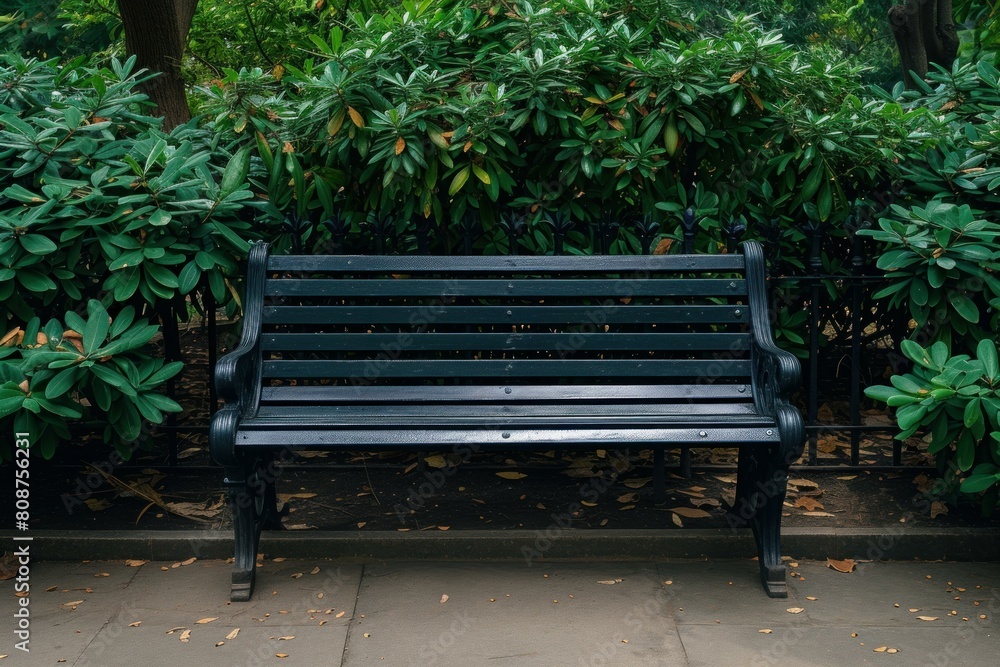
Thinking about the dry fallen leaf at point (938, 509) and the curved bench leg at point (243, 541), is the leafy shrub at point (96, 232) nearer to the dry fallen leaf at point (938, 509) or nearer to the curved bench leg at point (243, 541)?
the curved bench leg at point (243, 541)

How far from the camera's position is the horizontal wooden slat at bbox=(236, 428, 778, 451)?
3.51 metres

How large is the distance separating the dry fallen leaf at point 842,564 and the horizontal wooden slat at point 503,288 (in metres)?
1.14

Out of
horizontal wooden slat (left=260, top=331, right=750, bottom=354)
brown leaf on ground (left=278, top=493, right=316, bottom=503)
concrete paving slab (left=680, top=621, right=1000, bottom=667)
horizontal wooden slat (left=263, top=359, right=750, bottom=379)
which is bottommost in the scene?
brown leaf on ground (left=278, top=493, right=316, bottom=503)

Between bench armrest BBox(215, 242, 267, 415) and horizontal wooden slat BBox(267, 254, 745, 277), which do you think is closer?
bench armrest BBox(215, 242, 267, 415)

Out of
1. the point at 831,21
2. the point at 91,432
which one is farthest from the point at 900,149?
the point at 831,21

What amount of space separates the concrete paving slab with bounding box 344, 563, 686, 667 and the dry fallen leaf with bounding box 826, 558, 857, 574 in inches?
28.9

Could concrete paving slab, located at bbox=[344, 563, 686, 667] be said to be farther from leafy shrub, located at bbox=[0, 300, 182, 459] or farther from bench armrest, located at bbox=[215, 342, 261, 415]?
leafy shrub, located at bbox=[0, 300, 182, 459]

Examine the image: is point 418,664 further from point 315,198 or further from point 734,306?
point 315,198

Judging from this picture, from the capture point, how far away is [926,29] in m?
7.44

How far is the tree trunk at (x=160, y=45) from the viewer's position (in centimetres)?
651

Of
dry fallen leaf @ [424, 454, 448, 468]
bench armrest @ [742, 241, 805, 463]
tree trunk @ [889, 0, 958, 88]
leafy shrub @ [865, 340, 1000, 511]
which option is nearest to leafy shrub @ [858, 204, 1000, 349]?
leafy shrub @ [865, 340, 1000, 511]

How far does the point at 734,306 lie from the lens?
157 inches

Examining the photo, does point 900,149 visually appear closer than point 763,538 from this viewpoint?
No

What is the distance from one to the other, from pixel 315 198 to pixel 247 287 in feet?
2.30
